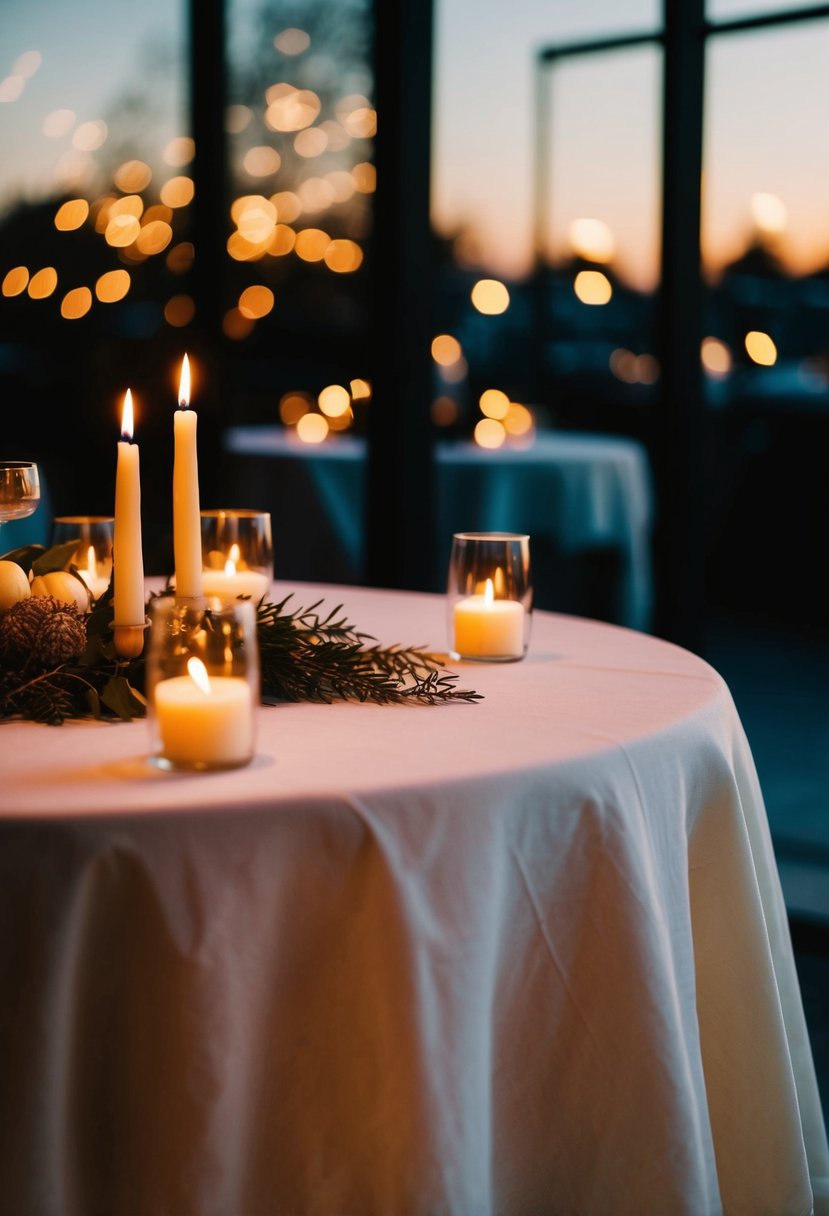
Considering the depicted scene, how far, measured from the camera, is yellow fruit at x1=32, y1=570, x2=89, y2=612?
4.65ft

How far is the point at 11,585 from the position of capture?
134 centimetres

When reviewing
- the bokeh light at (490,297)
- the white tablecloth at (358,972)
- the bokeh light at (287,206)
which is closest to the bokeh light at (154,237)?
the bokeh light at (287,206)

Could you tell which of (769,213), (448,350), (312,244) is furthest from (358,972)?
(448,350)

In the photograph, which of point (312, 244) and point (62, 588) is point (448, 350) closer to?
point (312, 244)

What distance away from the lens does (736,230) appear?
351 centimetres

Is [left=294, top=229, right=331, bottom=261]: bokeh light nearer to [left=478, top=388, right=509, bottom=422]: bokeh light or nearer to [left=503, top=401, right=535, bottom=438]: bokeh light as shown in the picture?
[left=478, top=388, right=509, bottom=422]: bokeh light

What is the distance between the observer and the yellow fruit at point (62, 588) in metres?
1.42

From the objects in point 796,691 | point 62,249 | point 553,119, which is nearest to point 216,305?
point 62,249

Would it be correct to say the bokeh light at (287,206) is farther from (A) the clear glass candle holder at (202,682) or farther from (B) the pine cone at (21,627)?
(A) the clear glass candle holder at (202,682)

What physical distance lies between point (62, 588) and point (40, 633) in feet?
0.48

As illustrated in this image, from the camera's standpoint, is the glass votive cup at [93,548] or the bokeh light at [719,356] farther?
the bokeh light at [719,356]

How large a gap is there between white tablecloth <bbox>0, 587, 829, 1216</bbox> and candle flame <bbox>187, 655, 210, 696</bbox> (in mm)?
81

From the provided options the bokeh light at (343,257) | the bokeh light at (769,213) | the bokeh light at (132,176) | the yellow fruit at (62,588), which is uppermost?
the bokeh light at (132,176)

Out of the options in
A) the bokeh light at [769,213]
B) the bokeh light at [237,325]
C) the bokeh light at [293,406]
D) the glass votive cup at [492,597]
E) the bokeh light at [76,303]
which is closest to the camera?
the glass votive cup at [492,597]
